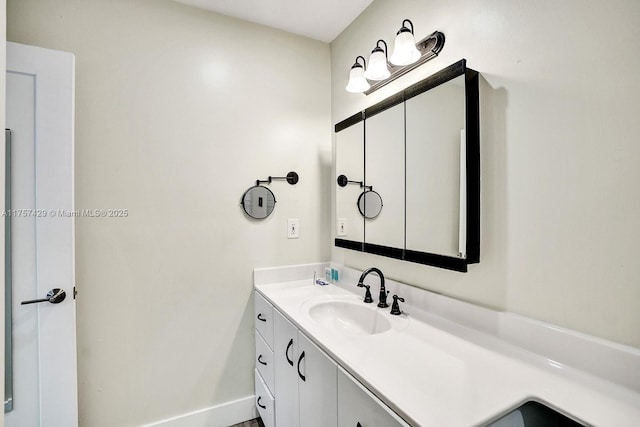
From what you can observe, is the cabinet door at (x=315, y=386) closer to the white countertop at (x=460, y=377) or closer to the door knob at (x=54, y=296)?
the white countertop at (x=460, y=377)

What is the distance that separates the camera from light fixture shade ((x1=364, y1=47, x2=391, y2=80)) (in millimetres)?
1484

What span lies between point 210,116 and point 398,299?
1.47m

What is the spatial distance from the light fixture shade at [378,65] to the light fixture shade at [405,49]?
124 mm

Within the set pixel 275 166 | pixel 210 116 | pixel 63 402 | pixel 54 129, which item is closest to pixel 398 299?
pixel 275 166

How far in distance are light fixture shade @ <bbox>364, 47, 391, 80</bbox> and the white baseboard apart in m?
2.03

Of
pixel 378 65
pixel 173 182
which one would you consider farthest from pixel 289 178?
pixel 378 65

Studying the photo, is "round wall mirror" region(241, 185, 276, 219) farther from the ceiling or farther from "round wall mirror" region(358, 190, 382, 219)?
the ceiling

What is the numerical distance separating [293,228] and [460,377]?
1.34m

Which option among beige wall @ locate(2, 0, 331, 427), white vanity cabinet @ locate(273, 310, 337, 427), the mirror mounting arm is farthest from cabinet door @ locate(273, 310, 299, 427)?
the mirror mounting arm

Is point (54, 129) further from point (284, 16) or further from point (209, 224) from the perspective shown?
point (284, 16)

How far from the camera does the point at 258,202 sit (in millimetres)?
1877

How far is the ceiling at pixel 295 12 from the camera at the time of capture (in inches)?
67.2

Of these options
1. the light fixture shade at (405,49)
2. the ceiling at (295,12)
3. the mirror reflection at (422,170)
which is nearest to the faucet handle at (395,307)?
the mirror reflection at (422,170)

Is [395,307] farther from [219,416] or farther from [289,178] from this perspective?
[219,416]
